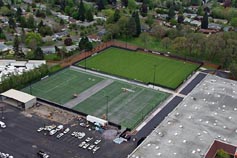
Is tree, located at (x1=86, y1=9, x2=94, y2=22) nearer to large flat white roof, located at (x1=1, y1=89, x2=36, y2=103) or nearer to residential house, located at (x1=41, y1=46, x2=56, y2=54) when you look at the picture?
residential house, located at (x1=41, y1=46, x2=56, y2=54)

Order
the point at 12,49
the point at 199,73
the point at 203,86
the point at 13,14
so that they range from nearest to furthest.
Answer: the point at 203,86 < the point at 199,73 < the point at 12,49 < the point at 13,14

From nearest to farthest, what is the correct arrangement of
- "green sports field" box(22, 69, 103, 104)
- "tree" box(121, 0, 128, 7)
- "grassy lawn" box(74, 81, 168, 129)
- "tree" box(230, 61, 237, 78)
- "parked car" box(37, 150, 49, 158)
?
"parked car" box(37, 150, 49, 158)
"grassy lawn" box(74, 81, 168, 129)
"green sports field" box(22, 69, 103, 104)
"tree" box(230, 61, 237, 78)
"tree" box(121, 0, 128, 7)

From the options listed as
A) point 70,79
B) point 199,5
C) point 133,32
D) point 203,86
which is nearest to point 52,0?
point 133,32

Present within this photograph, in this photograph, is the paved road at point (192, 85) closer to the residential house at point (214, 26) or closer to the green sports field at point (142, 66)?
the green sports field at point (142, 66)

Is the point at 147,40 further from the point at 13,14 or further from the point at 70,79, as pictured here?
the point at 13,14

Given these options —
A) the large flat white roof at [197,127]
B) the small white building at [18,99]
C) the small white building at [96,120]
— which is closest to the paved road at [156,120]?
the large flat white roof at [197,127]

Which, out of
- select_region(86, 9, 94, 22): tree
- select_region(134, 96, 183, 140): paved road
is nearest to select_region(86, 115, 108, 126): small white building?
select_region(134, 96, 183, 140): paved road
